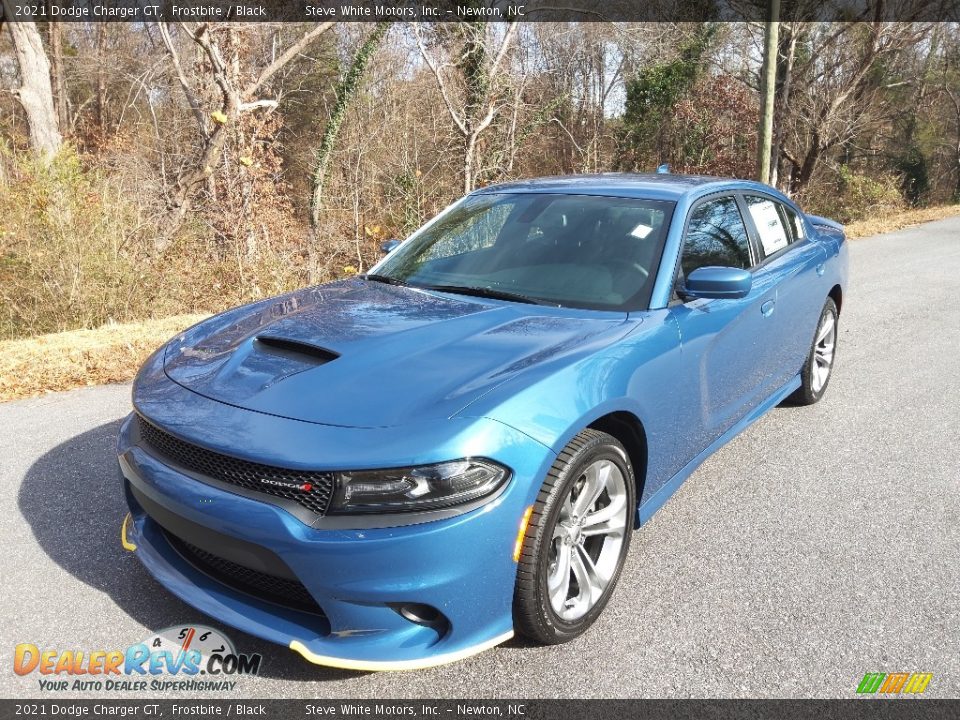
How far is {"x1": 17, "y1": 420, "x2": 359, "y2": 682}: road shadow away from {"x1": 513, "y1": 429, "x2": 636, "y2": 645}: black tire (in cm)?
64

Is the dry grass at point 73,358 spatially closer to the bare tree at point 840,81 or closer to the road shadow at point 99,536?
the road shadow at point 99,536

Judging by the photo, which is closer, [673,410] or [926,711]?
[926,711]

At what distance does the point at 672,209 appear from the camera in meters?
3.68

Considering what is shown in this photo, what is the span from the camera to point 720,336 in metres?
3.56

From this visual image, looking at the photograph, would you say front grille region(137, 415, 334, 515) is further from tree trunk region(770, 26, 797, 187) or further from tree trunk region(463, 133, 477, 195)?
tree trunk region(770, 26, 797, 187)

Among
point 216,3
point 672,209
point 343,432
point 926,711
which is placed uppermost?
point 216,3

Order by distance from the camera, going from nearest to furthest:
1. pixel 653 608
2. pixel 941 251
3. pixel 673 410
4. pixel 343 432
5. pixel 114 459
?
pixel 343 432 → pixel 653 608 → pixel 673 410 → pixel 114 459 → pixel 941 251

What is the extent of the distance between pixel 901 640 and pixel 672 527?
108cm

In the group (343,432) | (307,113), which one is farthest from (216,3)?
(343,432)

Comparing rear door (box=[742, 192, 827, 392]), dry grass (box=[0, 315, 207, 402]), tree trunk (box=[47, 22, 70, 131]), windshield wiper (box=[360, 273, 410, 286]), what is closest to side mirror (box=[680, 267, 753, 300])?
rear door (box=[742, 192, 827, 392])

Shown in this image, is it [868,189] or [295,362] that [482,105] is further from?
[868,189]

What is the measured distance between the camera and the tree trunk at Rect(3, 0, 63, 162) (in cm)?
1528

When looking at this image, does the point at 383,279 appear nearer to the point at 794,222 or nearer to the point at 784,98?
the point at 794,222

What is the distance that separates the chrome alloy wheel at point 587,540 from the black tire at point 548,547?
0.10 ft
